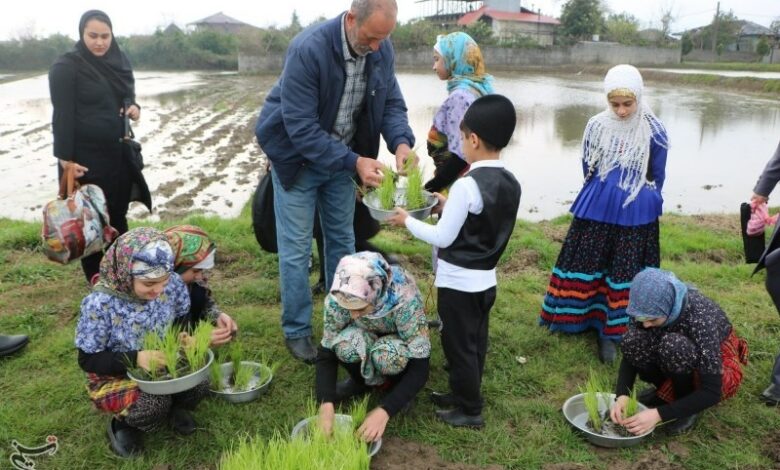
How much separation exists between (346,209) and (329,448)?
178 centimetres

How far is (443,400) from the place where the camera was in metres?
3.17

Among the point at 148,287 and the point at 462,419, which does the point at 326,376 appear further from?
the point at 148,287

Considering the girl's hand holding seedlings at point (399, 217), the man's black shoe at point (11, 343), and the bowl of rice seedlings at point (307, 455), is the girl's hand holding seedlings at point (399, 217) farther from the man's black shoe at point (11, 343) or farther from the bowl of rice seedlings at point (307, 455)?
the man's black shoe at point (11, 343)

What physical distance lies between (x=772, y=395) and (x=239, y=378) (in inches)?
111

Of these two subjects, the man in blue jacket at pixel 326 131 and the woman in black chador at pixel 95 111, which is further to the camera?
the woman in black chador at pixel 95 111

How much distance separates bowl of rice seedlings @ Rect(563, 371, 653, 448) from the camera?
283 cm

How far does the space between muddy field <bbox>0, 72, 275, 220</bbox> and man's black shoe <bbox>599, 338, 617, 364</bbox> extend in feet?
16.5

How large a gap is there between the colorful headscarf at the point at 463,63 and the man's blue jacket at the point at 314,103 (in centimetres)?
41

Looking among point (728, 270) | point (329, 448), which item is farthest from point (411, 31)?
point (329, 448)

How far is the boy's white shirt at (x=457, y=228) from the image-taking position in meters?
2.68

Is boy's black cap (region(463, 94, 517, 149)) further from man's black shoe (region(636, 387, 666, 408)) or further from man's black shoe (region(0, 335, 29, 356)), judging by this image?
man's black shoe (region(0, 335, 29, 356))

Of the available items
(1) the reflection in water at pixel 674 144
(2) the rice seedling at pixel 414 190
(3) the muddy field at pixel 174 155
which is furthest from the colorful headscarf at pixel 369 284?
(3) the muddy field at pixel 174 155

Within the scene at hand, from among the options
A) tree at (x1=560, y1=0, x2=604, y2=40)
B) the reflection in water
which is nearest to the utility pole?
tree at (x1=560, y1=0, x2=604, y2=40)

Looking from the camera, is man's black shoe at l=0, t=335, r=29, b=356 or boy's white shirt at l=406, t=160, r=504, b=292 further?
man's black shoe at l=0, t=335, r=29, b=356
